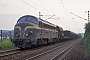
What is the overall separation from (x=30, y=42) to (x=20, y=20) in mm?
3273

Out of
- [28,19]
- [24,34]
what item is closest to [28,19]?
[28,19]

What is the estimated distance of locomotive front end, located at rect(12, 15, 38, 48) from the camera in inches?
935

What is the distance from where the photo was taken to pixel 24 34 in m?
Result: 23.9

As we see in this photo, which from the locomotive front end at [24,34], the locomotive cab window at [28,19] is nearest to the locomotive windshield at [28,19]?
Result: the locomotive cab window at [28,19]

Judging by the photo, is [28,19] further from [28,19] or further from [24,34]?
[24,34]

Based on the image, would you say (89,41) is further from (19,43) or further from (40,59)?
(19,43)

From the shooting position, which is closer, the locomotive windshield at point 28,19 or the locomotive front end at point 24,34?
the locomotive front end at point 24,34

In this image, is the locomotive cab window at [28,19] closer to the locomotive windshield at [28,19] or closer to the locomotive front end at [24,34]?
the locomotive windshield at [28,19]

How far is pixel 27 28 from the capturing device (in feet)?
78.8

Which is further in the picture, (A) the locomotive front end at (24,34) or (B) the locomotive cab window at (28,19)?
(B) the locomotive cab window at (28,19)

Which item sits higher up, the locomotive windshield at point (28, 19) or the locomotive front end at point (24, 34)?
the locomotive windshield at point (28, 19)

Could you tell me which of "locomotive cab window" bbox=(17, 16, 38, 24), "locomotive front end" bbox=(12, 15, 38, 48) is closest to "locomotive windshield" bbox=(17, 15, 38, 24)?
"locomotive cab window" bbox=(17, 16, 38, 24)

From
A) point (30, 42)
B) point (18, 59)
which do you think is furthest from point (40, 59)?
point (30, 42)

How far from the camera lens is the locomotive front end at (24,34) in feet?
77.9
